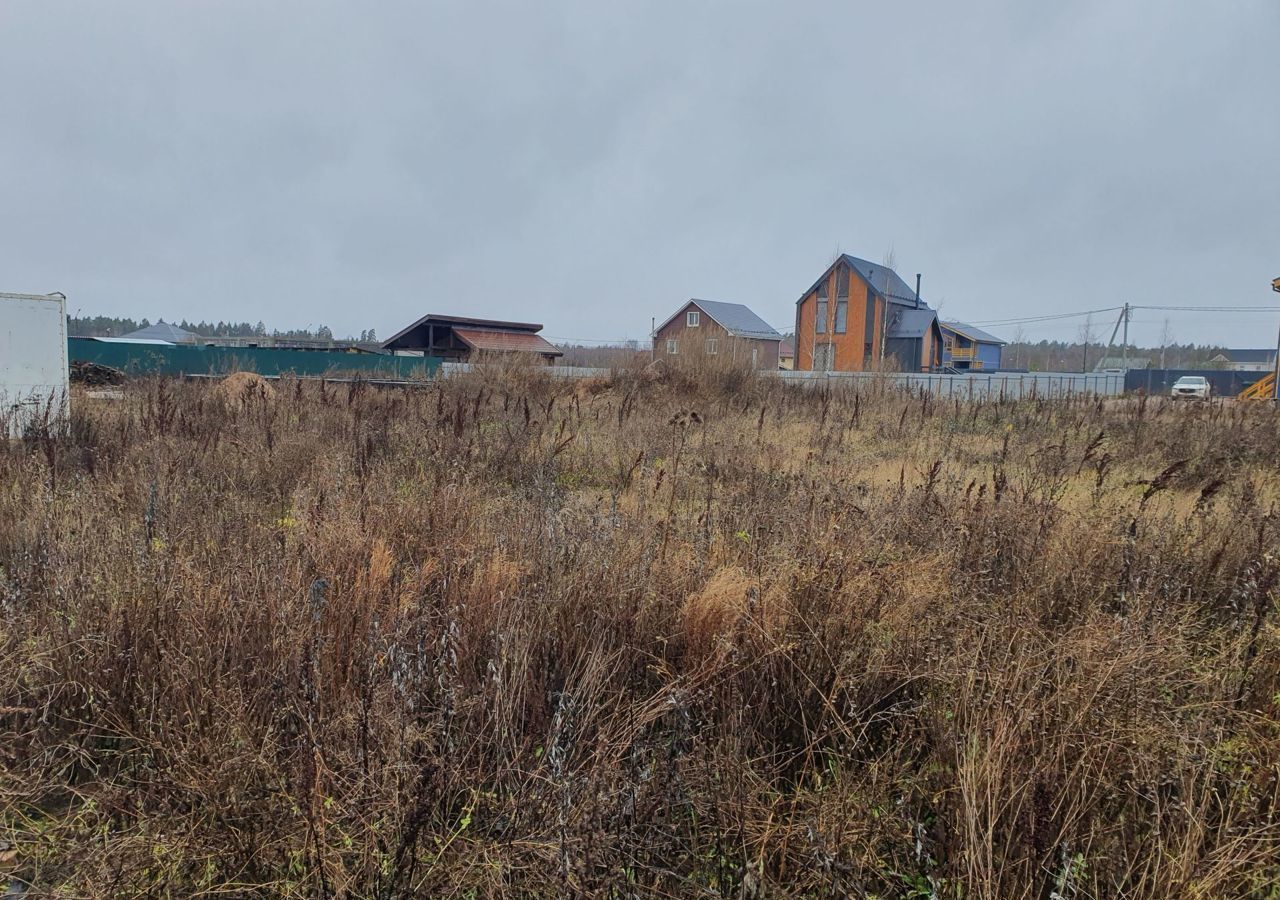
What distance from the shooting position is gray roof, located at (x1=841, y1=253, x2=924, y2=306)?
3497cm

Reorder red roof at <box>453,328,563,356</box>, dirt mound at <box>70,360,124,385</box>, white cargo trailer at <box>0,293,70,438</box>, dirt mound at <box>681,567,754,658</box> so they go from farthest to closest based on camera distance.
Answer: red roof at <box>453,328,563,356</box>
dirt mound at <box>70,360,124,385</box>
white cargo trailer at <box>0,293,70,438</box>
dirt mound at <box>681,567,754,658</box>

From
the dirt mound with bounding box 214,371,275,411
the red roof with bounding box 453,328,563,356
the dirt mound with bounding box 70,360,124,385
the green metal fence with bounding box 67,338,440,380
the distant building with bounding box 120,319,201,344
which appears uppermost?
the distant building with bounding box 120,319,201,344

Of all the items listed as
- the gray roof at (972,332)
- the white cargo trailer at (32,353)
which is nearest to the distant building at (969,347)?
the gray roof at (972,332)

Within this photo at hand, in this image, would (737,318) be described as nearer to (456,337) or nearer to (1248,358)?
(456,337)

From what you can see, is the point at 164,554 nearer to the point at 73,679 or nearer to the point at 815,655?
the point at 73,679

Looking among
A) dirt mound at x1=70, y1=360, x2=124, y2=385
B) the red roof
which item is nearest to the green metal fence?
dirt mound at x1=70, y1=360, x2=124, y2=385

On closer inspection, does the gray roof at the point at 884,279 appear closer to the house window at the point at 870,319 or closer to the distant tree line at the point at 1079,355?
the house window at the point at 870,319

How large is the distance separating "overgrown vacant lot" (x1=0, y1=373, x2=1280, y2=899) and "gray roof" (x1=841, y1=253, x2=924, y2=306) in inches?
1310

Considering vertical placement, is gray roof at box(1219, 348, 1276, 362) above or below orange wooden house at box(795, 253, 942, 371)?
above

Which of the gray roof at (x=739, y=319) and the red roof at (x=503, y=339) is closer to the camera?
the red roof at (x=503, y=339)

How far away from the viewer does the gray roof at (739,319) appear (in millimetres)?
42244

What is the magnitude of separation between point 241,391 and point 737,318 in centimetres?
3589

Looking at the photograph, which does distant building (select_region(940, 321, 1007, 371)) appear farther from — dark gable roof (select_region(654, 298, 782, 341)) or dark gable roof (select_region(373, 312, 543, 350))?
dark gable roof (select_region(373, 312, 543, 350))

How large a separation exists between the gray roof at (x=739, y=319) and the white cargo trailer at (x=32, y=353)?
118ft
